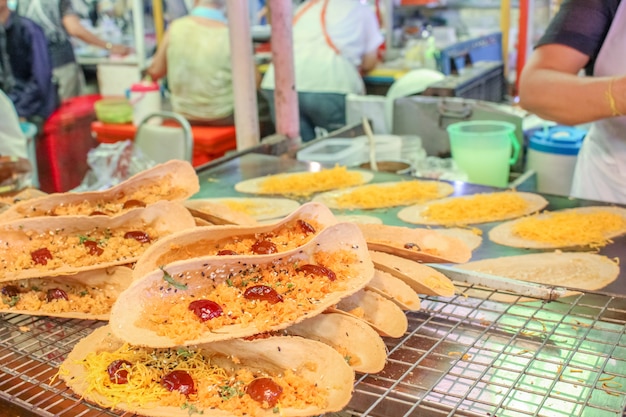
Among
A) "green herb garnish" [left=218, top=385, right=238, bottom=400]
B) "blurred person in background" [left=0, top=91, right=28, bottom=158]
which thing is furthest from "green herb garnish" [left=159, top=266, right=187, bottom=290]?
"blurred person in background" [left=0, top=91, right=28, bottom=158]

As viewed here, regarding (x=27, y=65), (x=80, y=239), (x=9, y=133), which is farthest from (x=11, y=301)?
(x=27, y=65)

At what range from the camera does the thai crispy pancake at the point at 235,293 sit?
4.11 ft

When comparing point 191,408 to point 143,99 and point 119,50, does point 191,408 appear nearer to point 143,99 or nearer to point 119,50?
point 143,99

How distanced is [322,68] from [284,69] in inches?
90.9

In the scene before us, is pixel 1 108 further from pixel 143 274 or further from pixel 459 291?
pixel 459 291

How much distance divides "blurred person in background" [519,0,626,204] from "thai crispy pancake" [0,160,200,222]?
1532 mm

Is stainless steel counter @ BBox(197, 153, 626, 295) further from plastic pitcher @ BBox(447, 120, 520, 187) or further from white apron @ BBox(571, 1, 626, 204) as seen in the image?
plastic pitcher @ BBox(447, 120, 520, 187)

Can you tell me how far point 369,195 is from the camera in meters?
2.86

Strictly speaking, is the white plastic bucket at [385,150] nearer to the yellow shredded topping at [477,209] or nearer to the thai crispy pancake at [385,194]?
the thai crispy pancake at [385,194]

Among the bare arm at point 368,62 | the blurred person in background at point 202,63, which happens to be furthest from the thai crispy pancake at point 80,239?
the bare arm at point 368,62

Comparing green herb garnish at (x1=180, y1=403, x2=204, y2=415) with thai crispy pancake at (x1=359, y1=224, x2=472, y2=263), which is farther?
thai crispy pancake at (x1=359, y1=224, x2=472, y2=263)

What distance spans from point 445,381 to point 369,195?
156 cm

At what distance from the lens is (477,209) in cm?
263

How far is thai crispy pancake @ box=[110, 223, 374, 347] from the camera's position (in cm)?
125
